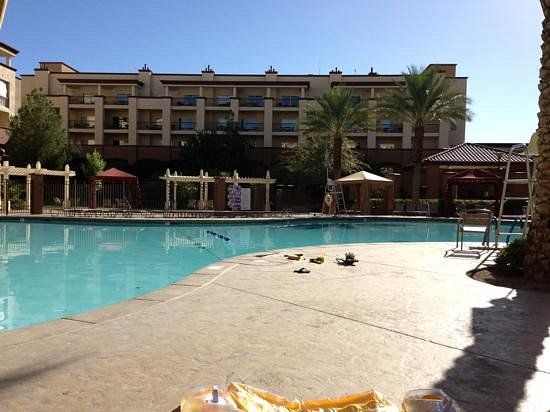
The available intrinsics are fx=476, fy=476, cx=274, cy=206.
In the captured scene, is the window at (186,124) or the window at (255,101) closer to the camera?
the window at (186,124)

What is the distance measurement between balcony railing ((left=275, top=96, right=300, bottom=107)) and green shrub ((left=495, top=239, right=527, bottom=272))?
38.3 meters

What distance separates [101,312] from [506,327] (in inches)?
149

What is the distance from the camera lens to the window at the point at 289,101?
4488 cm

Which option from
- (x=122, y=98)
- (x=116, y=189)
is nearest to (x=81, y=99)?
(x=122, y=98)

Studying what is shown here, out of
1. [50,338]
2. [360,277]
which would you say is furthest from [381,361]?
[360,277]

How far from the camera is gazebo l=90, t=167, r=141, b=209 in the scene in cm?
2717

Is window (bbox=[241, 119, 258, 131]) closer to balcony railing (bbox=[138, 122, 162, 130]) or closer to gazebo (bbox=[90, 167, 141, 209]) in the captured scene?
balcony railing (bbox=[138, 122, 162, 130])

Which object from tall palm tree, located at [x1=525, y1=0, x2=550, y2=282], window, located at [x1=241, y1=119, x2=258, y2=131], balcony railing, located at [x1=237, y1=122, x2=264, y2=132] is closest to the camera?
tall palm tree, located at [x1=525, y1=0, x2=550, y2=282]

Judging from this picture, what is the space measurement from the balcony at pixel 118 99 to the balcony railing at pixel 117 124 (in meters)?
1.66

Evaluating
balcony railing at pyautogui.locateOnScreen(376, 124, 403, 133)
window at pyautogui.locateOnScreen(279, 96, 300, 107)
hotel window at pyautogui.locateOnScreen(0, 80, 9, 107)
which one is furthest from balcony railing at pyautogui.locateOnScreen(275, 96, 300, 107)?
hotel window at pyautogui.locateOnScreen(0, 80, 9, 107)

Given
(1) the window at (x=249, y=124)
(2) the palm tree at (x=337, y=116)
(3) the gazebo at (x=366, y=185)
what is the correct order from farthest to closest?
(1) the window at (x=249, y=124), (2) the palm tree at (x=337, y=116), (3) the gazebo at (x=366, y=185)

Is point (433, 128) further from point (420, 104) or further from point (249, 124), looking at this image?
point (249, 124)

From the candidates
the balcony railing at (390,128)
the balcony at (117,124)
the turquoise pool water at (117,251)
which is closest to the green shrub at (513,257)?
the turquoise pool water at (117,251)

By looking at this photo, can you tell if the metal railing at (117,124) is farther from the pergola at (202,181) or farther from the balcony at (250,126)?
the pergola at (202,181)
